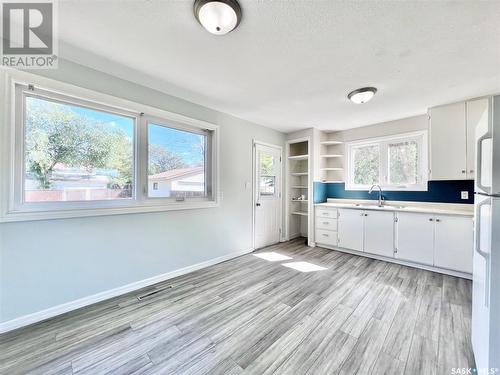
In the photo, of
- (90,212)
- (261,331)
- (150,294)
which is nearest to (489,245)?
(261,331)

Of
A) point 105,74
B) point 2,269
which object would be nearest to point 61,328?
point 2,269

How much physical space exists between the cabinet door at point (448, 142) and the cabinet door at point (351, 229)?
4.07ft

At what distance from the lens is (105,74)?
2246 millimetres

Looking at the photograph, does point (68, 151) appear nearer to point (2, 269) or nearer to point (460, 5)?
point (2, 269)

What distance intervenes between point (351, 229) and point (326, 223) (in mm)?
476

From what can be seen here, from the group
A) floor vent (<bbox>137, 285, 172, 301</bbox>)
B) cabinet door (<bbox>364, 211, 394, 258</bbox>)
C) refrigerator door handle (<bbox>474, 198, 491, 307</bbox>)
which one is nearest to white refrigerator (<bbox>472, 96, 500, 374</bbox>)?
refrigerator door handle (<bbox>474, 198, 491, 307</bbox>)

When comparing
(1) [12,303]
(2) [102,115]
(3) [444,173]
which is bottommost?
(1) [12,303]

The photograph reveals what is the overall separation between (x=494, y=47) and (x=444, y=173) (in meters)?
1.76

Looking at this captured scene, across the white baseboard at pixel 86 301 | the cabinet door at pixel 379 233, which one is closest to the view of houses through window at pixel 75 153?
the white baseboard at pixel 86 301

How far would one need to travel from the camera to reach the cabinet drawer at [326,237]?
401 centimetres

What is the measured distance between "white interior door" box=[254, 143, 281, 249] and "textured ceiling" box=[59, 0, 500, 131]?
1.50 metres

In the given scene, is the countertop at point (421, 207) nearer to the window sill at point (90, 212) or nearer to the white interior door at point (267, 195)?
the white interior door at point (267, 195)

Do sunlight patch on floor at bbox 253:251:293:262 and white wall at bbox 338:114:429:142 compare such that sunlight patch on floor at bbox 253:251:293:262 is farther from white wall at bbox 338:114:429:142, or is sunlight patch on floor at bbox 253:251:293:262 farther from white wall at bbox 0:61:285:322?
white wall at bbox 338:114:429:142

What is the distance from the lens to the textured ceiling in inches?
57.2
